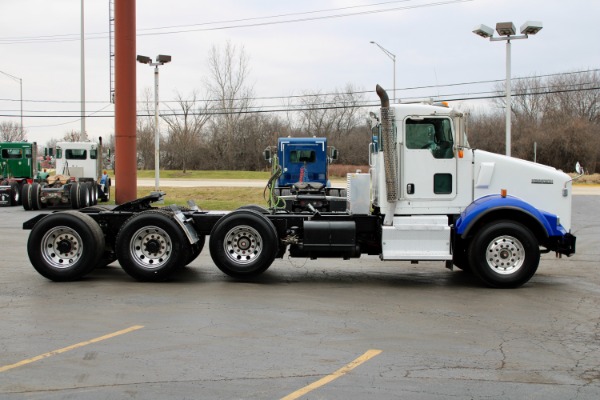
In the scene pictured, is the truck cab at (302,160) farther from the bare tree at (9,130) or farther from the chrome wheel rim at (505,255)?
the bare tree at (9,130)

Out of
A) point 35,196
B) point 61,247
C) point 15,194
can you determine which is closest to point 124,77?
point 35,196

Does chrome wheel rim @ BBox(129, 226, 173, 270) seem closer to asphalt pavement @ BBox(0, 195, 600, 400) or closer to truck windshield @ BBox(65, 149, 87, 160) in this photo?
asphalt pavement @ BBox(0, 195, 600, 400)

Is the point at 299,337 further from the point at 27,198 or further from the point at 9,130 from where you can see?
the point at 9,130

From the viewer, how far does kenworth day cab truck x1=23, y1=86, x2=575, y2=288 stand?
999 cm

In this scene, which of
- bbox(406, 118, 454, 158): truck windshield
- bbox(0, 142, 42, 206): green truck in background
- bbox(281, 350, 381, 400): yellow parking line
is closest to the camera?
bbox(281, 350, 381, 400): yellow parking line

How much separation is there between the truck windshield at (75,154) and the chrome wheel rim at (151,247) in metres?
22.5

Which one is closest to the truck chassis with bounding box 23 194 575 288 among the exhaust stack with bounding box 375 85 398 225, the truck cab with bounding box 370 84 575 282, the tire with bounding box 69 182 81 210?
the truck cab with bounding box 370 84 575 282

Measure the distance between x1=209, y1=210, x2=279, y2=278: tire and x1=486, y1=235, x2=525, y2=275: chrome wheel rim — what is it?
343 centimetres

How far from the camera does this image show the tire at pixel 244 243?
10.3 m

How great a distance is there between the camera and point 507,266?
396 inches

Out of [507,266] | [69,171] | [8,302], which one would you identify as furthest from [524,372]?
[69,171]

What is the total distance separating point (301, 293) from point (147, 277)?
2649mm

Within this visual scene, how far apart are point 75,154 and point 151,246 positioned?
22.8 metres

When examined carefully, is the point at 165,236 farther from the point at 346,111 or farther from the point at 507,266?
the point at 346,111
